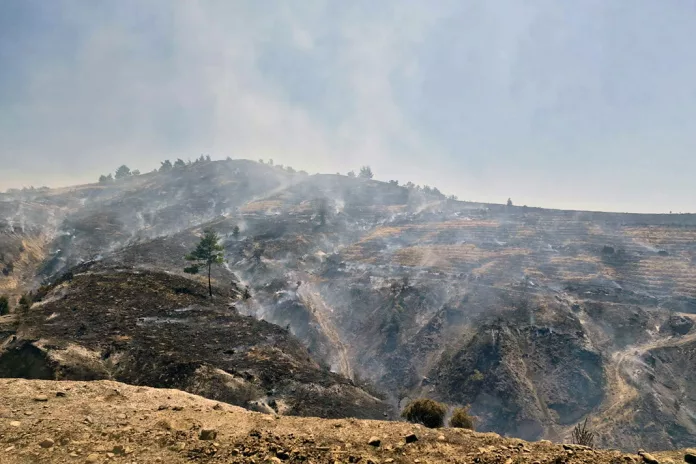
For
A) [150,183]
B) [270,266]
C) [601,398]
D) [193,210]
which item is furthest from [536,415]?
[150,183]

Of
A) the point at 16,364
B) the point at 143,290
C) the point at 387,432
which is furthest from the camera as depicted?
the point at 143,290

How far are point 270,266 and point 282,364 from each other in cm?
4051

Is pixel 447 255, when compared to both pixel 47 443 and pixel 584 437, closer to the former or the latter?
pixel 584 437

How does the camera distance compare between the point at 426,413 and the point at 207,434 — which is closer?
the point at 207,434

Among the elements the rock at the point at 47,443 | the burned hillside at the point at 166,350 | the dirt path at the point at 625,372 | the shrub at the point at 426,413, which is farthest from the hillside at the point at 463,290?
the rock at the point at 47,443

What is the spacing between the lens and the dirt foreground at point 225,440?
9.13 m

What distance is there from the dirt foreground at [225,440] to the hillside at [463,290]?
19936mm

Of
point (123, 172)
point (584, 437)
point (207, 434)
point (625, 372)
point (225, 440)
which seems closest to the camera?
point (225, 440)

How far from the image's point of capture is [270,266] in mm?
71625

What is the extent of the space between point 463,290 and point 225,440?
186 feet

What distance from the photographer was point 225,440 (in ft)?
33.3

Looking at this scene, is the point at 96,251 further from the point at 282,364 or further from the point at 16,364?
the point at 282,364

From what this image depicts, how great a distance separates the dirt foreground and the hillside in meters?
19.9

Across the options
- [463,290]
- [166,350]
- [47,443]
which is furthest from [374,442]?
[463,290]
